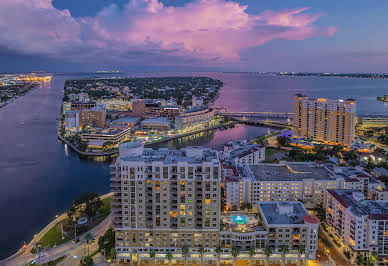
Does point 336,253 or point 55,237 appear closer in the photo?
point 336,253

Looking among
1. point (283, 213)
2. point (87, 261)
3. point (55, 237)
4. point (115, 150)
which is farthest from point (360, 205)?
point (115, 150)

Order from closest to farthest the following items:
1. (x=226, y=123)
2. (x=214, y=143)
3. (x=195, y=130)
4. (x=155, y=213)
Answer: (x=155, y=213)
(x=214, y=143)
(x=195, y=130)
(x=226, y=123)

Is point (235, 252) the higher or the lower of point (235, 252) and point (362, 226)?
the lower

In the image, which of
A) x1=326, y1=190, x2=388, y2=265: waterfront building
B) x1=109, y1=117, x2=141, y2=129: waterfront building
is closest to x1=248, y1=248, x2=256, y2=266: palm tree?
x1=326, y1=190, x2=388, y2=265: waterfront building

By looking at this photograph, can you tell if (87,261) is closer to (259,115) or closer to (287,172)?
(287,172)

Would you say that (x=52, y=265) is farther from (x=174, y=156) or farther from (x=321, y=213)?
(x=321, y=213)

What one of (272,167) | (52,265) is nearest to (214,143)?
(272,167)

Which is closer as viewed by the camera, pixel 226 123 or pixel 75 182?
pixel 75 182
